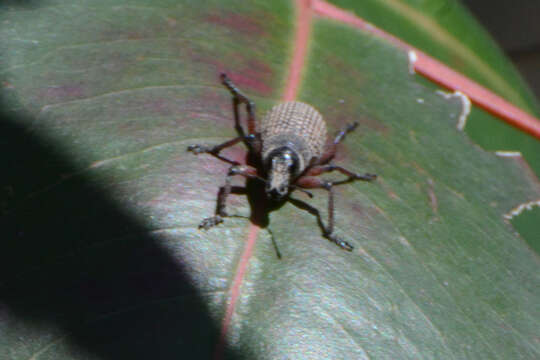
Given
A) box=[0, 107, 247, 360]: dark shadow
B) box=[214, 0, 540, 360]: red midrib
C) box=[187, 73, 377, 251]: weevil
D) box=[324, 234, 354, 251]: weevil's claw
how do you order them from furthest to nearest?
box=[214, 0, 540, 360]: red midrib < box=[187, 73, 377, 251]: weevil < box=[324, 234, 354, 251]: weevil's claw < box=[0, 107, 247, 360]: dark shadow

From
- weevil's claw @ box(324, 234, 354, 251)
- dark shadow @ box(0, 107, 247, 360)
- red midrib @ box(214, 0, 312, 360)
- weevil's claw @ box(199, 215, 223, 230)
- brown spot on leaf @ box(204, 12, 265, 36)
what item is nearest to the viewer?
dark shadow @ box(0, 107, 247, 360)

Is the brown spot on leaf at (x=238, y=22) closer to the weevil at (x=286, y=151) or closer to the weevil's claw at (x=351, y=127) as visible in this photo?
the weevil at (x=286, y=151)

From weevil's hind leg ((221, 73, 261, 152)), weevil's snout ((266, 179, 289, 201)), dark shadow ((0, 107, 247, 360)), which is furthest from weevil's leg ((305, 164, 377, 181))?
dark shadow ((0, 107, 247, 360))

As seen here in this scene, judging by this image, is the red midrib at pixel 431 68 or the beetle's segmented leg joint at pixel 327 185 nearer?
the beetle's segmented leg joint at pixel 327 185

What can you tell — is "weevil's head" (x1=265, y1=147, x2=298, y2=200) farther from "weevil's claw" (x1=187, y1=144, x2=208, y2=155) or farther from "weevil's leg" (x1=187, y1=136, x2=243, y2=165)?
"weevil's claw" (x1=187, y1=144, x2=208, y2=155)

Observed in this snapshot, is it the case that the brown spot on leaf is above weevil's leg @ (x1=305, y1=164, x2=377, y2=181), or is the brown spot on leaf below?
above

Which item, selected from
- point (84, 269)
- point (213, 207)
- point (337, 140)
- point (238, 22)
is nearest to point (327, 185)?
point (337, 140)

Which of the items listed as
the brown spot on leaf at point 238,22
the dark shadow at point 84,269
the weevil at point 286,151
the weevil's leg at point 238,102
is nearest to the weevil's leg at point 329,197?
the weevil at point 286,151
